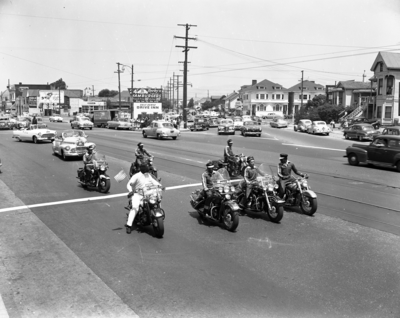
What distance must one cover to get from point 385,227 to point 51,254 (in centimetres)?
692

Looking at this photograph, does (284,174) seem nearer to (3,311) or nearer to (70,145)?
(3,311)

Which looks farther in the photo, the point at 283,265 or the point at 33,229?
the point at 33,229

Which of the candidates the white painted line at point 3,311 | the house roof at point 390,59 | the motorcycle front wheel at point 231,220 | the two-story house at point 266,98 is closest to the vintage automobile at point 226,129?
the house roof at point 390,59

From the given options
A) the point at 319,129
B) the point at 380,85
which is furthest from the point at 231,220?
the point at 380,85

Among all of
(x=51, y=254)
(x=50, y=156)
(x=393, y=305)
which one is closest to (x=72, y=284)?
(x=51, y=254)

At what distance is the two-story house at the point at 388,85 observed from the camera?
2050 inches

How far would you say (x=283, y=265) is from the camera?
6723 millimetres

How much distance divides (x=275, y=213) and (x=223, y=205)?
1.36m

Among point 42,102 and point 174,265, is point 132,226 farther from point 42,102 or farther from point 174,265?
point 42,102

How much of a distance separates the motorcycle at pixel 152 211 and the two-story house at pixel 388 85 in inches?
1969

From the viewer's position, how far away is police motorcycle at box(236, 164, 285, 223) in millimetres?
9383

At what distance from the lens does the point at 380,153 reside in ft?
62.2

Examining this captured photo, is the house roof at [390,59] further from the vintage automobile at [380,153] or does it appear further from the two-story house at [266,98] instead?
the two-story house at [266,98]

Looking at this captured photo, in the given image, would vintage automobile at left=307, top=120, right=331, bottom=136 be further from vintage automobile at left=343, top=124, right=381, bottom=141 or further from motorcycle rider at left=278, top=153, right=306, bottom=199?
motorcycle rider at left=278, top=153, right=306, bottom=199
